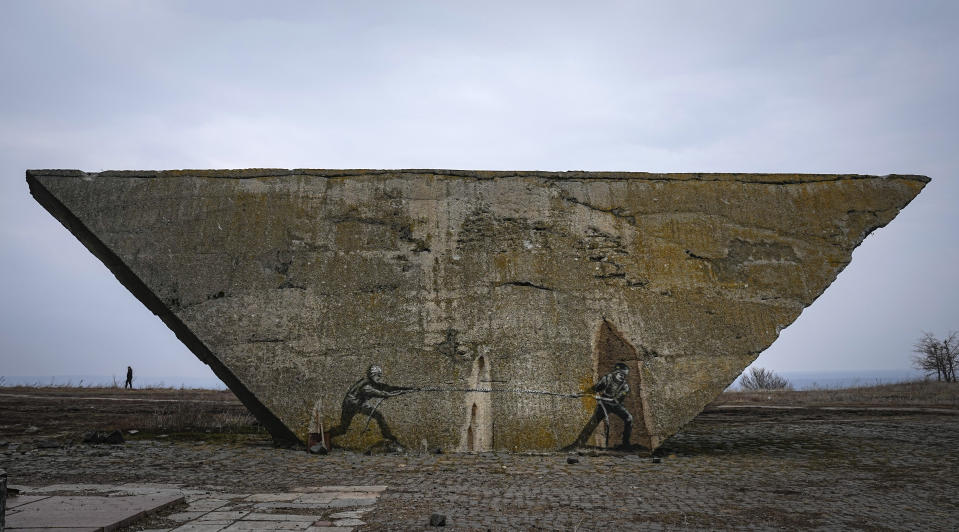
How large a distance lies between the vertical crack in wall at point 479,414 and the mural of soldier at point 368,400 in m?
0.56

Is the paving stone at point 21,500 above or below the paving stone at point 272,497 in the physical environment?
above

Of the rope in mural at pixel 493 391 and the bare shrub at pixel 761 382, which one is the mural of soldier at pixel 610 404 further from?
the bare shrub at pixel 761 382

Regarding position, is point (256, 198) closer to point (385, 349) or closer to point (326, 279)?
point (326, 279)

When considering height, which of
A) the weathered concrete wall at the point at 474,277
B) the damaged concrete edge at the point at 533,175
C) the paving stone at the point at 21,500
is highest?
the damaged concrete edge at the point at 533,175

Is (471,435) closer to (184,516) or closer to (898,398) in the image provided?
(184,516)

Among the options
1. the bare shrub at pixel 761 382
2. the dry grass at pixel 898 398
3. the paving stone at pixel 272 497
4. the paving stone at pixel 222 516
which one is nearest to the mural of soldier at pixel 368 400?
the paving stone at pixel 272 497

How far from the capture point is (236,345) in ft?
19.7

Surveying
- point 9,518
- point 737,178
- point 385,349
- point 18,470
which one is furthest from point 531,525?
point 737,178

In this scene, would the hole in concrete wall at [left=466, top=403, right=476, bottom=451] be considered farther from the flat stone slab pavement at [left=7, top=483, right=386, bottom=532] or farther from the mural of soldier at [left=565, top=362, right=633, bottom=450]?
the flat stone slab pavement at [left=7, top=483, right=386, bottom=532]

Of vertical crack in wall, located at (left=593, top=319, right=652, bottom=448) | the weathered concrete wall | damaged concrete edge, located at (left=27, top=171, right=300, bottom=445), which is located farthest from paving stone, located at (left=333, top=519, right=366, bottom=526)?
vertical crack in wall, located at (left=593, top=319, right=652, bottom=448)

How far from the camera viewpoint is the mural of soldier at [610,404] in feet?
19.4

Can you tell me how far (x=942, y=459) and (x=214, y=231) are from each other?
6783 mm

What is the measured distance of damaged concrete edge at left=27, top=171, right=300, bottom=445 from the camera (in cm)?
597

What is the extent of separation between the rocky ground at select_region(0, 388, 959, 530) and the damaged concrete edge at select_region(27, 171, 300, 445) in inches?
A: 10.3
